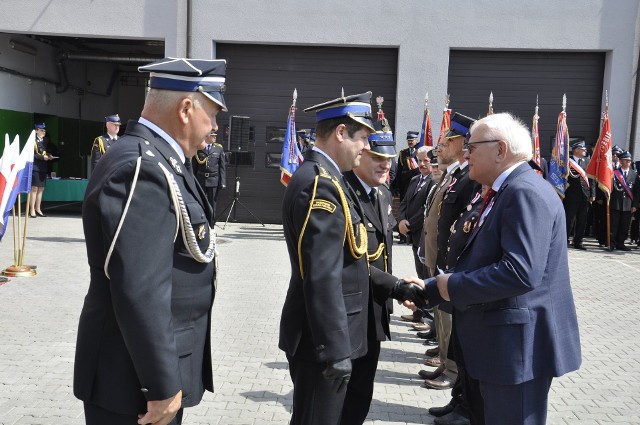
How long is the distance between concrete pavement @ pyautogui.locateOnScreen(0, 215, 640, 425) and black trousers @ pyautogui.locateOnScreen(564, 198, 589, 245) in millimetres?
3355

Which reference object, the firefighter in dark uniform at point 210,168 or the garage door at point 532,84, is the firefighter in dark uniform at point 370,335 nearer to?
the firefighter in dark uniform at point 210,168

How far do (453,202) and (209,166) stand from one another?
8.68 metres

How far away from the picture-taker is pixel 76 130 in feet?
73.9

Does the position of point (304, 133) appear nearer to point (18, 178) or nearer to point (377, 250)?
point (18, 178)

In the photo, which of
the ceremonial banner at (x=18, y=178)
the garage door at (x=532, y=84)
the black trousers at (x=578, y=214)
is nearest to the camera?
the ceremonial banner at (x=18, y=178)

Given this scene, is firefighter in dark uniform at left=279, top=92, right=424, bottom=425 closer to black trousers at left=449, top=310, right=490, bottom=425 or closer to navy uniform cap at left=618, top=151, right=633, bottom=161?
black trousers at left=449, top=310, right=490, bottom=425

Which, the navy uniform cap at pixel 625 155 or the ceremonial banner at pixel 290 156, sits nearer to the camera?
the ceremonial banner at pixel 290 156

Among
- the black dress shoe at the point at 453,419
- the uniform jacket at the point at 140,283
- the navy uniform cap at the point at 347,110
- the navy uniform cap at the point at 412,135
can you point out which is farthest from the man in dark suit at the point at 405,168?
the uniform jacket at the point at 140,283

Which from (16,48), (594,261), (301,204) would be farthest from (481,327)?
(16,48)

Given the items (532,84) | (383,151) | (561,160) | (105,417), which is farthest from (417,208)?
(532,84)

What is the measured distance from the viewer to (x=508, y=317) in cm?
283

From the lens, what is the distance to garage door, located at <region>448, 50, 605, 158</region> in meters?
15.4

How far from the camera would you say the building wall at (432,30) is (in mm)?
14914

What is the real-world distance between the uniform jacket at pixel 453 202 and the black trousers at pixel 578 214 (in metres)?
9.68
